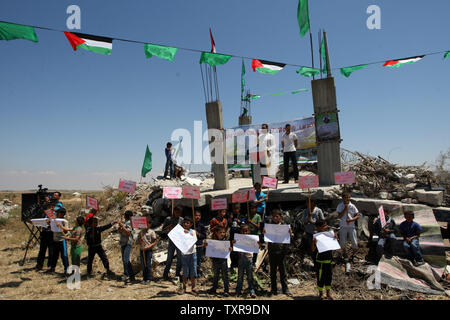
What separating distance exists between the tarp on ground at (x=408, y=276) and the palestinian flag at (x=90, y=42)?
28.5ft

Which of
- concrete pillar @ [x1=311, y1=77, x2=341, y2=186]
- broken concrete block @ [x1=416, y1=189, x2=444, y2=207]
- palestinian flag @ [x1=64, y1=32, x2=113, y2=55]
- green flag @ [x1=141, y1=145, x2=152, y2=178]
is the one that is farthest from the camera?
green flag @ [x1=141, y1=145, x2=152, y2=178]

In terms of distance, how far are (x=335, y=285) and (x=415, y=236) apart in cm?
225

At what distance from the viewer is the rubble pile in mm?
8227

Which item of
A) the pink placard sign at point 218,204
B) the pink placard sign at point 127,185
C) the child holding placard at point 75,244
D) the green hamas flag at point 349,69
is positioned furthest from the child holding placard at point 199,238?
the green hamas flag at point 349,69

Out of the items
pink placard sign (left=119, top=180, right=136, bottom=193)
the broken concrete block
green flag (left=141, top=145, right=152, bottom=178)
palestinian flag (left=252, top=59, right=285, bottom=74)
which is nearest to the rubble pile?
the broken concrete block

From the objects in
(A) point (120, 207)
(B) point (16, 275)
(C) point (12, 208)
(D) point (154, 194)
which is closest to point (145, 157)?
Result: (D) point (154, 194)

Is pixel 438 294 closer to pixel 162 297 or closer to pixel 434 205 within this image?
pixel 434 205

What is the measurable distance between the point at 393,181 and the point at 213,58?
7686 millimetres

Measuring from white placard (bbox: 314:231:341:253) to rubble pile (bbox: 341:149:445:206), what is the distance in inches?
168

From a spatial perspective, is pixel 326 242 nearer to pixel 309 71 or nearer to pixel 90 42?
pixel 309 71

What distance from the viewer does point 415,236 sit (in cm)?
634

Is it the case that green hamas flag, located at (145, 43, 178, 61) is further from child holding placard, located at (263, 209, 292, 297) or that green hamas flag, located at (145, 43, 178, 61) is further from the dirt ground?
the dirt ground

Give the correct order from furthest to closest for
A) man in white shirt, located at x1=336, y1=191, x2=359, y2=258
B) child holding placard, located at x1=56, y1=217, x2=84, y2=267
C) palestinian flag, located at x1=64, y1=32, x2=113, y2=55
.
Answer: palestinian flag, located at x1=64, y1=32, x2=113, y2=55
child holding placard, located at x1=56, y1=217, x2=84, y2=267
man in white shirt, located at x1=336, y1=191, x2=359, y2=258

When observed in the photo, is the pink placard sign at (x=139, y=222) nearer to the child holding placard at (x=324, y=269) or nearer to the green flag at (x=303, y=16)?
the child holding placard at (x=324, y=269)
